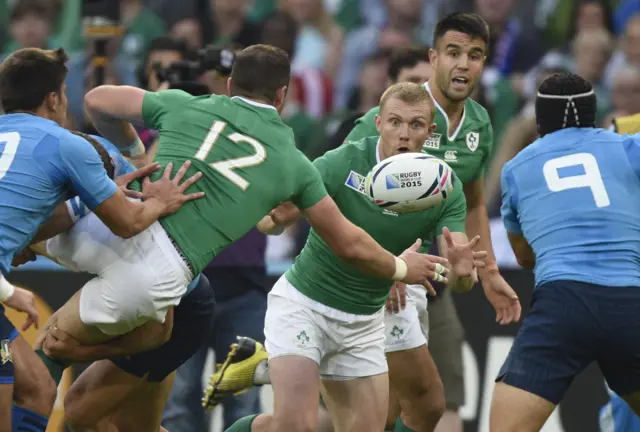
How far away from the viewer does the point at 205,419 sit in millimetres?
9539

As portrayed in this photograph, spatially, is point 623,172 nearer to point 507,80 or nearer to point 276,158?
point 276,158

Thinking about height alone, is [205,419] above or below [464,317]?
below

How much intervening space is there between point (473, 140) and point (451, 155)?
21 centimetres

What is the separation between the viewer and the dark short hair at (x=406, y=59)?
8680 millimetres

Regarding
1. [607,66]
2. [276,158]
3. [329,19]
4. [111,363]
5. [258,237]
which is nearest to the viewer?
[276,158]

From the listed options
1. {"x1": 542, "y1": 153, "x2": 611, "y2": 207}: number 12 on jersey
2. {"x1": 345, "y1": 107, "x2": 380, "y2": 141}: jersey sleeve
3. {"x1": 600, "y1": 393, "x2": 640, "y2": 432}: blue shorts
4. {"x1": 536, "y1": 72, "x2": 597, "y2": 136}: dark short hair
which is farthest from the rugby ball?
{"x1": 600, "y1": 393, "x2": 640, "y2": 432}: blue shorts

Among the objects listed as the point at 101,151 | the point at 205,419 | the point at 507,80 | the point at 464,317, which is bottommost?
the point at 205,419

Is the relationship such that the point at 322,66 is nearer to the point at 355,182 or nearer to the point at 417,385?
the point at 417,385

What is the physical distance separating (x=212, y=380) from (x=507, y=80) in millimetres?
5384

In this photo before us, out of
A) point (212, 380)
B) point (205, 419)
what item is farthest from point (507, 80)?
point (212, 380)

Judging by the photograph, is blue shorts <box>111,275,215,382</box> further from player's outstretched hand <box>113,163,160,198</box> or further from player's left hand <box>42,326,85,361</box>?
player's outstretched hand <box>113,163,160,198</box>

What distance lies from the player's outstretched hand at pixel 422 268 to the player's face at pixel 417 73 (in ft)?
6.94

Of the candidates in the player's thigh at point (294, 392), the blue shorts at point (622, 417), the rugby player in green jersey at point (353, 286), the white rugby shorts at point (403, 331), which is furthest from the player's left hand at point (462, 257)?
the blue shorts at point (622, 417)

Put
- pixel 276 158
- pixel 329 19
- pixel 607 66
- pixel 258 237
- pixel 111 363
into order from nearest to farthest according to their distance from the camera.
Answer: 1. pixel 276 158
2. pixel 111 363
3. pixel 258 237
4. pixel 607 66
5. pixel 329 19
